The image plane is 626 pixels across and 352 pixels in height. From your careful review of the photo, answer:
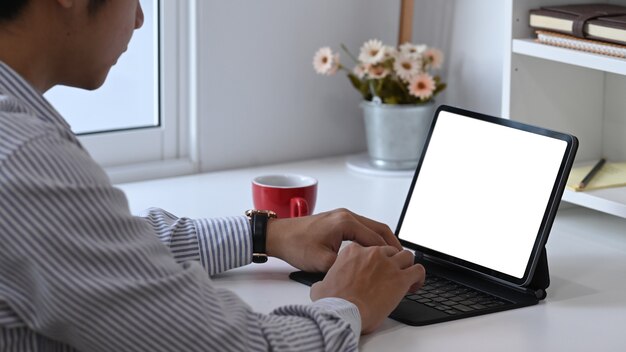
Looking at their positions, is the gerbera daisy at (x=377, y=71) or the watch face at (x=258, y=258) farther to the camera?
the gerbera daisy at (x=377, y=71)

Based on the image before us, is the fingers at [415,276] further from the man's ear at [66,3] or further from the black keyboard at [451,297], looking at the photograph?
the man's ear at [66,3]

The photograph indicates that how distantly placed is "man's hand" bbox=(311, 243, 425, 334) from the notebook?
4 cm

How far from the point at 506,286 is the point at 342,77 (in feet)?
3.14

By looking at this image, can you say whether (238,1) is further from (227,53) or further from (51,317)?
(51,317)

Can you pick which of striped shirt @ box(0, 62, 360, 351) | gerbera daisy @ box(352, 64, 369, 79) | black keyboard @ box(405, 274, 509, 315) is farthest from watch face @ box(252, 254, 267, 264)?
gerbera daisy @ box(352, 64, 369, 79)

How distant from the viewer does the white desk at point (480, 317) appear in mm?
1240

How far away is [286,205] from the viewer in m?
1.62

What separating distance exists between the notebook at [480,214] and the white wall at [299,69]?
661 mm

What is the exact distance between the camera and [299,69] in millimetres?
2201

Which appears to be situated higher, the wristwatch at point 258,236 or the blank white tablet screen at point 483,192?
the blank white tablet screen at point 483,192

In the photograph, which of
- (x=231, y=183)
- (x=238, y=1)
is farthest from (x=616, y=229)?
(x=238, y=1)

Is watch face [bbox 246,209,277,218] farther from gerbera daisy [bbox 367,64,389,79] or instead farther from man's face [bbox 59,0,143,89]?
gerbera daisy [bbox 367,64,389,79]

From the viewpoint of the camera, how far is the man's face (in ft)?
3.40

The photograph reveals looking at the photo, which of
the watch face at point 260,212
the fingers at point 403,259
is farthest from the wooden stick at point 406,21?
the fingers at point 403,259
